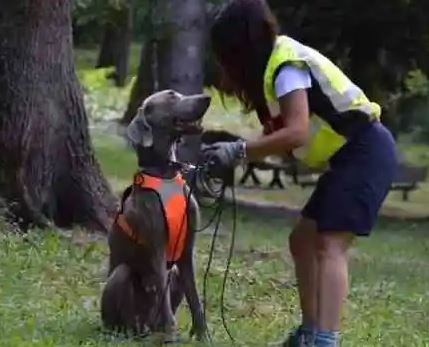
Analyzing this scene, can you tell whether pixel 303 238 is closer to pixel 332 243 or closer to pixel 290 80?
pixel 332 243

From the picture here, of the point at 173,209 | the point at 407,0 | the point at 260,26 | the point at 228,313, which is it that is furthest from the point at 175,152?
the point at 407,0

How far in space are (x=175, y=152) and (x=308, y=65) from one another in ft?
3.41

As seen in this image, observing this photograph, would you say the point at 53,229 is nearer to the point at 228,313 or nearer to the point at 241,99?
the point at 228,313

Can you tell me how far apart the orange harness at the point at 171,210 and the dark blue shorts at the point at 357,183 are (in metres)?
0.72

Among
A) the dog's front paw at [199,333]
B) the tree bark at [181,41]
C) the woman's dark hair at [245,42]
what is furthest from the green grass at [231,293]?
the tree bark at [181,41]

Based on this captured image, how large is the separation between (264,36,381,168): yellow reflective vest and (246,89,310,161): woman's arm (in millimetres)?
124

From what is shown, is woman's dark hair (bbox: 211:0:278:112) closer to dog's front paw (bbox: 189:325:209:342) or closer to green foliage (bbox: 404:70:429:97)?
dog's front paw (bbox: 189:325:209:342)

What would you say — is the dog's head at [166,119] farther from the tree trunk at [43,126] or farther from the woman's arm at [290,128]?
the tree trunk at [43,126]

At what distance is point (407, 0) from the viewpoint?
1939 cm

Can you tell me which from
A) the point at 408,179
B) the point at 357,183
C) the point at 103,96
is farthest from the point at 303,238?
the point at 103,96

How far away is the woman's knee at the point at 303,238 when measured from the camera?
21.3ft

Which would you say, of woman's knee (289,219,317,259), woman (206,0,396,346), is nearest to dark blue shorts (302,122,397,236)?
woman (206,0,396,346)

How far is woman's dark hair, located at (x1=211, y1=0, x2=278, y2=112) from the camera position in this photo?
611cm

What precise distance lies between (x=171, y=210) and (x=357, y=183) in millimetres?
977
